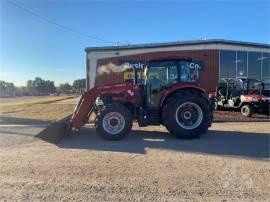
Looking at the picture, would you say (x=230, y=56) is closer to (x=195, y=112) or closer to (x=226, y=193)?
(x=195, y=112)

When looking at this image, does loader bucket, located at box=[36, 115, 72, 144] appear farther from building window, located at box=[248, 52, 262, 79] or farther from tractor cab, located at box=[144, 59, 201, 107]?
building window, located at box=[248, 52, 262, 79]

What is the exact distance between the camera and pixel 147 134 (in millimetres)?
12242

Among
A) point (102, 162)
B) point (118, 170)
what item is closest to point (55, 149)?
point (102, 162)

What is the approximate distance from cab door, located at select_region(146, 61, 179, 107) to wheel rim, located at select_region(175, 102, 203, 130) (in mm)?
723

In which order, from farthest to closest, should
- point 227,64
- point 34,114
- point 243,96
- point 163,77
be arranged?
point 227,64 → point 34,114 → point 243,96 → point 163,77

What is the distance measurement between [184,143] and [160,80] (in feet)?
6.95

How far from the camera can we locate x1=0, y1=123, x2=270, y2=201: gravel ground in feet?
19.8

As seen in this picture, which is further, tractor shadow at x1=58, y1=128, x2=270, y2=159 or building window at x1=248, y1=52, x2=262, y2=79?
building window at x1=248, y1=52, x2=262, y2=79

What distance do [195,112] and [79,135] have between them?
11.7 ft

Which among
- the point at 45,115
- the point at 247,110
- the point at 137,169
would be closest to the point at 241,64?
the point at 247,110

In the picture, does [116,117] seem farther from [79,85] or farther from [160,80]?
[79,85]

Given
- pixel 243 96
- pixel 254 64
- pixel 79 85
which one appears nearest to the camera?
pixel 243 96

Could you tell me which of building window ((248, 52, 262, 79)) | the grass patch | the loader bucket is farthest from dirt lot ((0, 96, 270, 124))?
building window ((248, 52, 262, 79))

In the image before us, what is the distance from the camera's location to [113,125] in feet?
36.7
